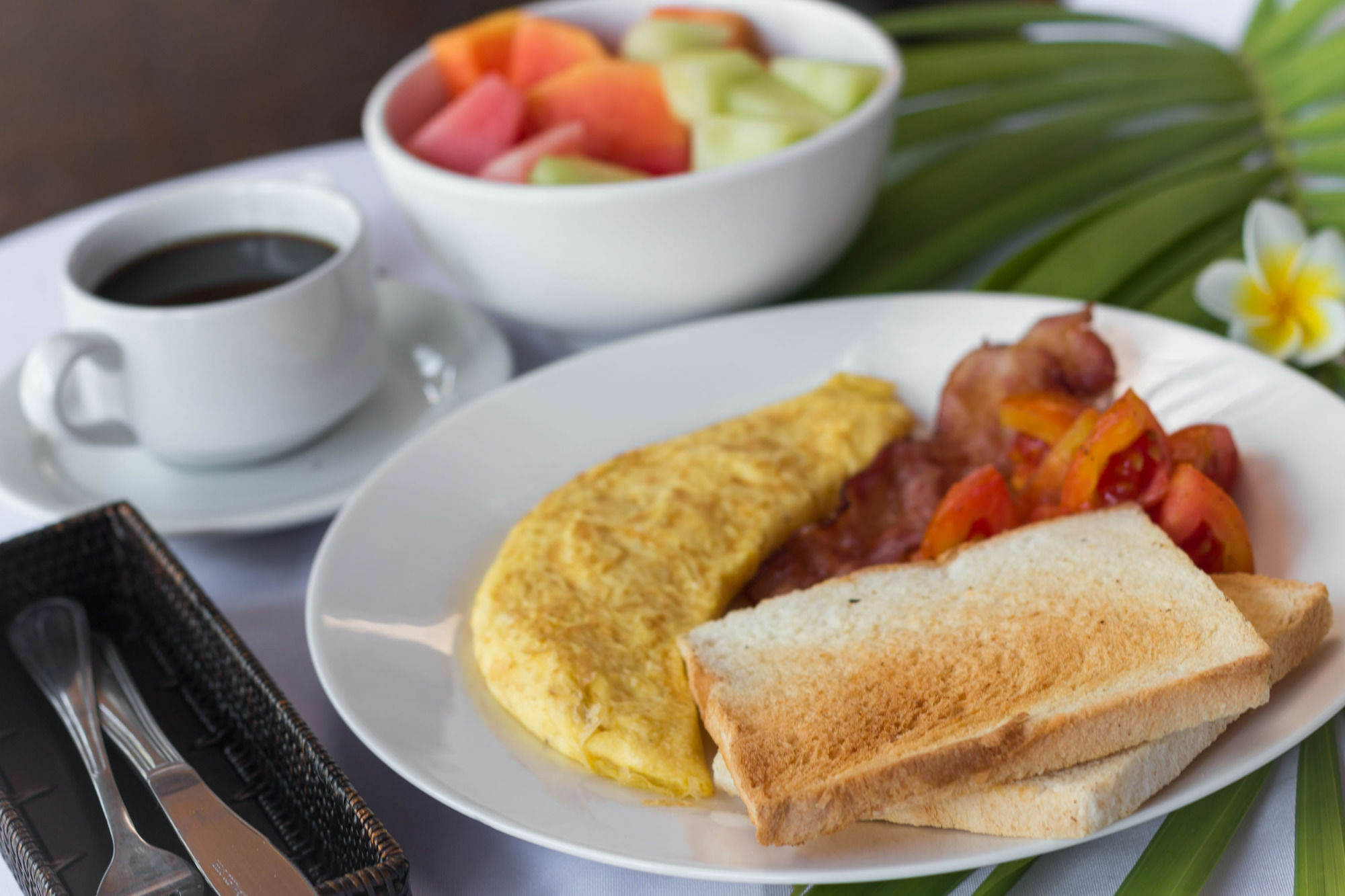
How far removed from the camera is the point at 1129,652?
1165 mm

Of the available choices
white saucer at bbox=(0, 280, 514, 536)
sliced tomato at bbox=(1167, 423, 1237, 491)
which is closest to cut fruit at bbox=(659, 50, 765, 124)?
white saucer at bbox=(0, 280, 514, 536)

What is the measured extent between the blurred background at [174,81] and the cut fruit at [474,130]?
4.12 meters

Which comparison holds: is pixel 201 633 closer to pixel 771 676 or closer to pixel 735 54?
pixel 771 676

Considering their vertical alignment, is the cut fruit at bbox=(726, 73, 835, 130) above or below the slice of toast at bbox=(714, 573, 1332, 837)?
above

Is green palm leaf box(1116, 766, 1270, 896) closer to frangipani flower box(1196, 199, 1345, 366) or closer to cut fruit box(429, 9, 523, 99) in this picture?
frangipani flower box(1196, 199, 1345, 366)

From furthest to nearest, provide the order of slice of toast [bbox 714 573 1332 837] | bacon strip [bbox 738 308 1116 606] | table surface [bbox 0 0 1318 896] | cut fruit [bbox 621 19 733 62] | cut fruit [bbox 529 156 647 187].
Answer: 1. cut fruit [bbox 621 19 733 62]
2. cut fruit [bbox 529 156 647 187]
3. bacon strip [bbox 738 308 1116 606]
4. table surface [bbox 0 0 1318 896]
5. slice of toast [bbox 714 573 1332 837]

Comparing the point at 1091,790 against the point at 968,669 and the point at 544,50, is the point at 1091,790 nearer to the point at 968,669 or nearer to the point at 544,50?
the point at 968,669

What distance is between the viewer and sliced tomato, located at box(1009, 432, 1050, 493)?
5.22ft

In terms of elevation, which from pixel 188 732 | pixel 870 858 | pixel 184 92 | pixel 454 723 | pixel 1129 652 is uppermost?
pixel 1129 652

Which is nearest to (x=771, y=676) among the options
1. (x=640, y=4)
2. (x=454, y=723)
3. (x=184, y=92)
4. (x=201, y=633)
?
(x=454, y=723)

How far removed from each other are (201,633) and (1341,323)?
5.36ft

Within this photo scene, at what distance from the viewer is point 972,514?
4.83 feet

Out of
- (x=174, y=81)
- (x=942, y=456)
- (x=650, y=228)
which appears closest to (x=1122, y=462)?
(x=942, y=456)

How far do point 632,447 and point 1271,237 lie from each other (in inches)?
42.5
